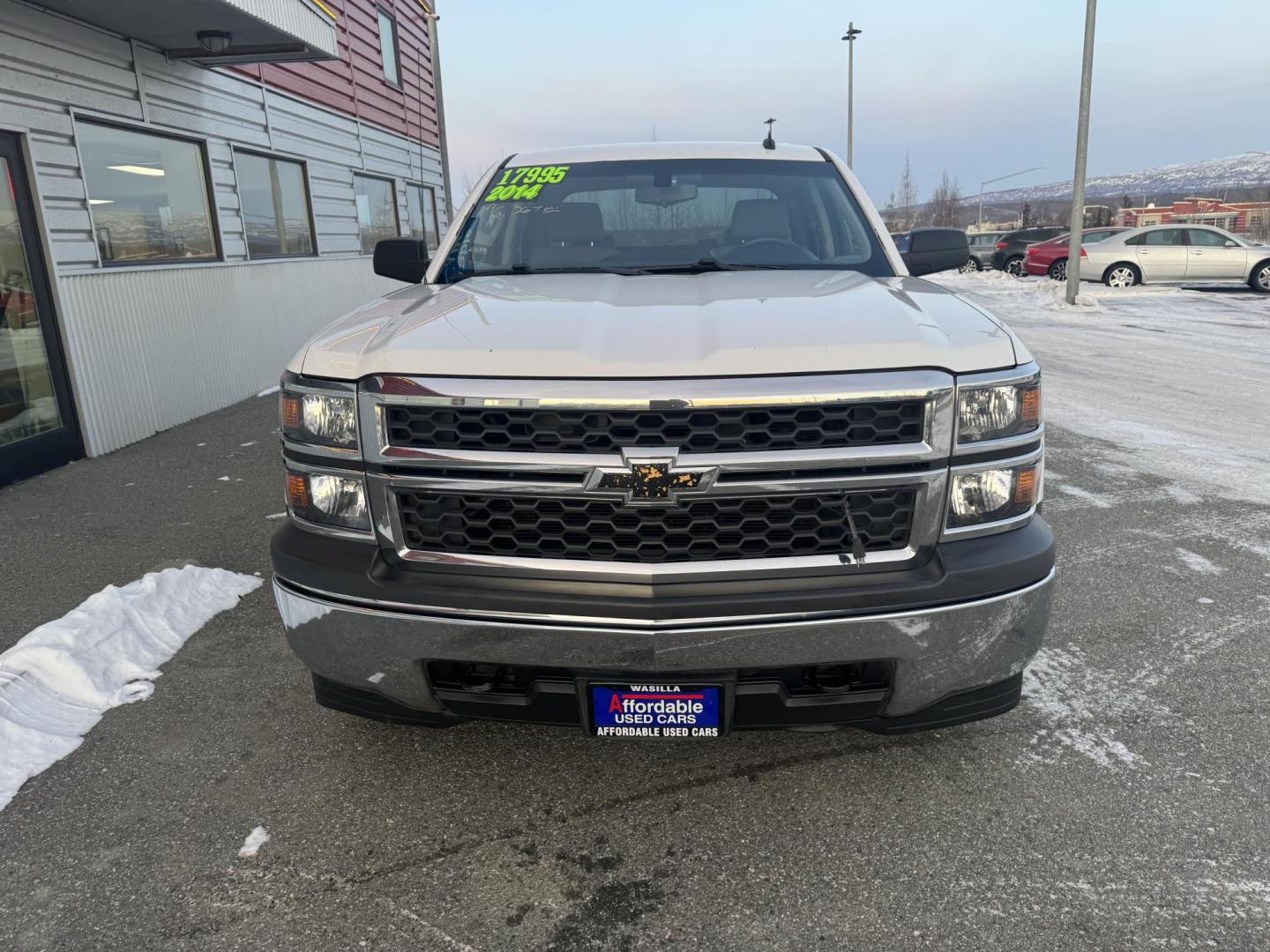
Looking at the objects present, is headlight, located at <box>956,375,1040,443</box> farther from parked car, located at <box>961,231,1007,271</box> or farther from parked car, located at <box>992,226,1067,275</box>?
parked car, located at <box>961,231,1007,271</box>

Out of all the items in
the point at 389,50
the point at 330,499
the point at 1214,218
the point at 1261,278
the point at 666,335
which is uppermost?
the point at 389,50

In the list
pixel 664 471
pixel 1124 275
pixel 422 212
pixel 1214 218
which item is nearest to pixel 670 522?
pixel 664 471

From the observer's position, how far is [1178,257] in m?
19.8

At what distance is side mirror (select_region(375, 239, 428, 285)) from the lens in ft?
12.2

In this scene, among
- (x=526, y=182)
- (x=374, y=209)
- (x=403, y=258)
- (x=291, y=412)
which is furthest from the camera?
(x=374, y=209)

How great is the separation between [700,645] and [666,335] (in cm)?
77

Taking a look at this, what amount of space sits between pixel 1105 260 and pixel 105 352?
2091 cm

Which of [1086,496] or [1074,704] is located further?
[1086,496]

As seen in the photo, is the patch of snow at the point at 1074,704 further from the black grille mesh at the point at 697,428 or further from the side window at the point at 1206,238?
the side window at the point at 1206,238

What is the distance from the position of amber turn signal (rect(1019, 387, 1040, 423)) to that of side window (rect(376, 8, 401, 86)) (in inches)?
571

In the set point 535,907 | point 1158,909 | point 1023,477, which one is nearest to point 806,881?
point 535,907

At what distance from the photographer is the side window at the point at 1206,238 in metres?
19.6

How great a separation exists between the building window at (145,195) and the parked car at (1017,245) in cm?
2294

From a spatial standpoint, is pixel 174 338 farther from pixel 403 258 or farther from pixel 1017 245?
pixel 1017 245
